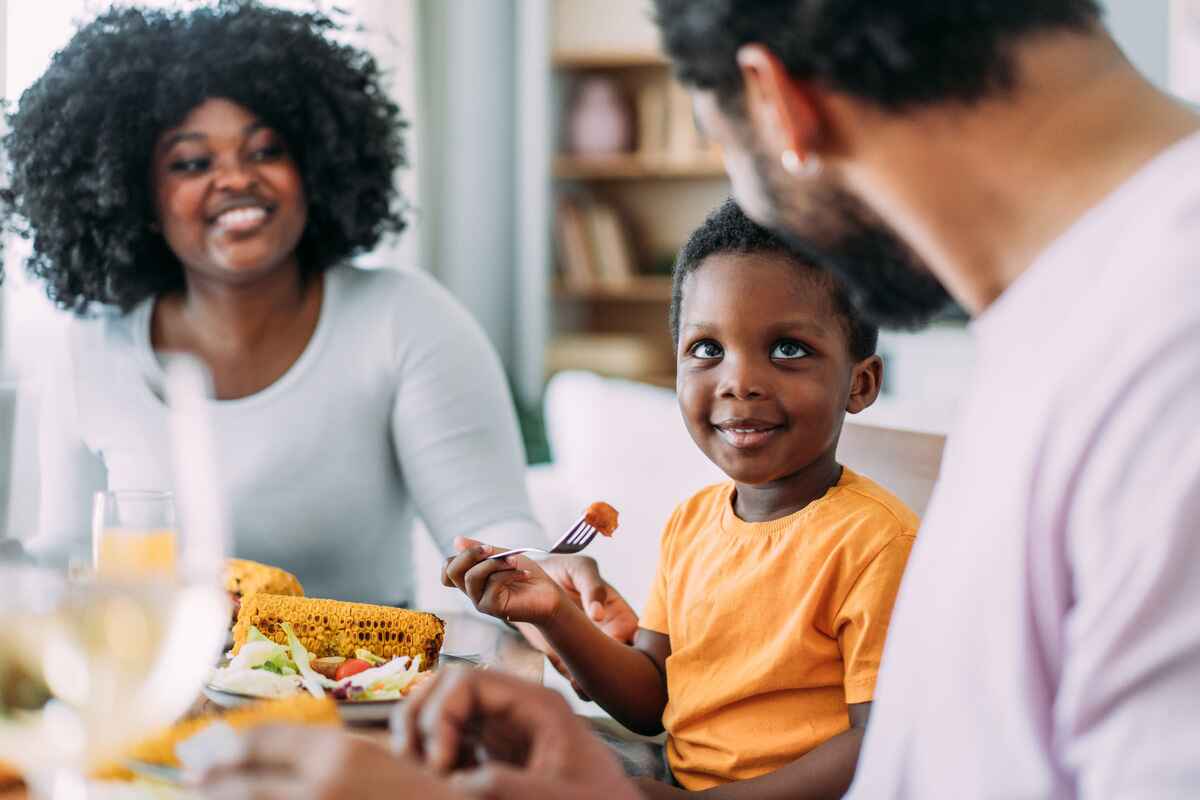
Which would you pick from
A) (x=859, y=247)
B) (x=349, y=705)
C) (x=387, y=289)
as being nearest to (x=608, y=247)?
(x=387, y=289)

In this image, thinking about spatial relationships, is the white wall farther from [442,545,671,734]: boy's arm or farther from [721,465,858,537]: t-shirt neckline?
[442,545,671,734]: boy's arm

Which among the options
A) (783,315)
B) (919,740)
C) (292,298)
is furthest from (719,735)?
(292,298)

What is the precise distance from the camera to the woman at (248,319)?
1.85 metres

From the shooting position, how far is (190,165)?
189cm

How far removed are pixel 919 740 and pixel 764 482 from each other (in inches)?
21.0

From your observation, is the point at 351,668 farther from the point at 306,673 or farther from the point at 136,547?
the point at 136,547

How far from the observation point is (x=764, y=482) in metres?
1.19

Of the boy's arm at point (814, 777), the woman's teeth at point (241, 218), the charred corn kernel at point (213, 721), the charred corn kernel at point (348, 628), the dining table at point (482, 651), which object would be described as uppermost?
the woman's teeth at point (241, 218)

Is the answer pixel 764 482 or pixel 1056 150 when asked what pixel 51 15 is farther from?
pixel 1056 150

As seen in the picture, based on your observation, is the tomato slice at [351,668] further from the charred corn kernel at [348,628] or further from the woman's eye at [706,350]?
the woman's eye at [706,350]

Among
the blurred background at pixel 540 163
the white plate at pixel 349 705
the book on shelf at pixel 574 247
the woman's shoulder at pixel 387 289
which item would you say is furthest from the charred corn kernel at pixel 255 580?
the book on shelf at pixel 574 247

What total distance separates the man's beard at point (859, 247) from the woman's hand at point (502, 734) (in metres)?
0.33

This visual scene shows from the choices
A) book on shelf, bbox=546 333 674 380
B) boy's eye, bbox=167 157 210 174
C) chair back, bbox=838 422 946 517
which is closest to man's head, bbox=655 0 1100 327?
chair back, bbox=838 422 946 517

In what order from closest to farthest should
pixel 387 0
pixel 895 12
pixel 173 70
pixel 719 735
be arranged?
pixel 895 12
pixel 719 735
pixel 173 70
pixel 387 0
